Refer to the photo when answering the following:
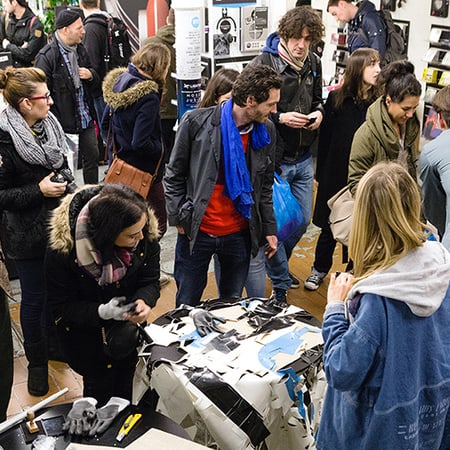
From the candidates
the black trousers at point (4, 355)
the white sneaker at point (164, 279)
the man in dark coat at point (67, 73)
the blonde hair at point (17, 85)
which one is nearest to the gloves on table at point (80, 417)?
the black trousers at point (4, 355)

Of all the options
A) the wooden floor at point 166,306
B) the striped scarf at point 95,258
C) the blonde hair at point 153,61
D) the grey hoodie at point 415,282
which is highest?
the blonde hair at point 153,61

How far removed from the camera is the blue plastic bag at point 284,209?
3746mm

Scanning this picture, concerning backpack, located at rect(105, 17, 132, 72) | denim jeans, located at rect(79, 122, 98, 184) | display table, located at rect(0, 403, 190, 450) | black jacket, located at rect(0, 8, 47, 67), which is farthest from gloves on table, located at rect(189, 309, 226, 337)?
black jacket, located at rect(0, 8, 47, 67)

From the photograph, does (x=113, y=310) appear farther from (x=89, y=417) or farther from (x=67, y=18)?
(x=67, y=18)

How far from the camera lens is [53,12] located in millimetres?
7922

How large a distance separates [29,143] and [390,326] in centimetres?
200

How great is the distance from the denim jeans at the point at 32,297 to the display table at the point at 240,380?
Result: 0.93 meters

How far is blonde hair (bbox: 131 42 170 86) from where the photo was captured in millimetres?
4219

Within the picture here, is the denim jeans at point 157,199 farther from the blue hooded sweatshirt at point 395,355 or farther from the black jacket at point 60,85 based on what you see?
the blue hooded sweatshirt at point 395,355

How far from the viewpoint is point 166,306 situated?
4234 millimetres

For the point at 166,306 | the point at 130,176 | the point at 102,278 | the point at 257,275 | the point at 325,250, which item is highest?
the point at 102,278

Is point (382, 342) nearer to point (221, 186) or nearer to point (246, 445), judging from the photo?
point (246, 445)

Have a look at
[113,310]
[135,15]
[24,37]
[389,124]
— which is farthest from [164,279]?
[24,37]

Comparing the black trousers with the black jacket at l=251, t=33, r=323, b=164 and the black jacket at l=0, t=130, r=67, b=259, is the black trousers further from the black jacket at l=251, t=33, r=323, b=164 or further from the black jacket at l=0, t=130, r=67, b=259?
the black jacket at l=251, t=33, r=323, b=164
